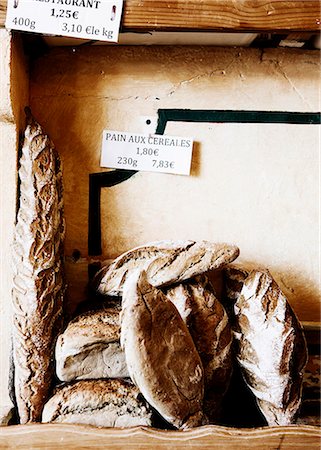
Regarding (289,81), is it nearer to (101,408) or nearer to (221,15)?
(221,15)

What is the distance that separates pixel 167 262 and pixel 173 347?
154mm

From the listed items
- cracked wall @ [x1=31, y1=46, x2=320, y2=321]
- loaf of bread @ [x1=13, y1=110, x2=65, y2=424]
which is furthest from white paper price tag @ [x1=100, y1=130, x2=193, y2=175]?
loaf of bread @ [x1=13, y1=110, x2=65, y2=424]

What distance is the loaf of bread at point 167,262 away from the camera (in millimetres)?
952

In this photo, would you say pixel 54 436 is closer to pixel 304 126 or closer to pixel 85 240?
pixel 85 240

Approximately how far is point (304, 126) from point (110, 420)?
66 cm

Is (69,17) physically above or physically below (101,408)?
above

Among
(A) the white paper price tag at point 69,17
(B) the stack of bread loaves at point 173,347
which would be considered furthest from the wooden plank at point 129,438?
(A) the white paper price tag at point 69,17

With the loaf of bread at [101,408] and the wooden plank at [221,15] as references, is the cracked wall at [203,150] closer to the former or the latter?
the wooden plank at [221,15]

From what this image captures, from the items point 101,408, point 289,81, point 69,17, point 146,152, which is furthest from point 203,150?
point 101,408

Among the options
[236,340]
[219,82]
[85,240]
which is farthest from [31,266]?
[219,82]

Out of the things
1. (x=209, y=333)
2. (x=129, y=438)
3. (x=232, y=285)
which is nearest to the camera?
(x=129, y=438)

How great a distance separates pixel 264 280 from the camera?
0.97 meters

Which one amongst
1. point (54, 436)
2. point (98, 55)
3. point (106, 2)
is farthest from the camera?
point (98, 55)

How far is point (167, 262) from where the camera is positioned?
3.14 ft
